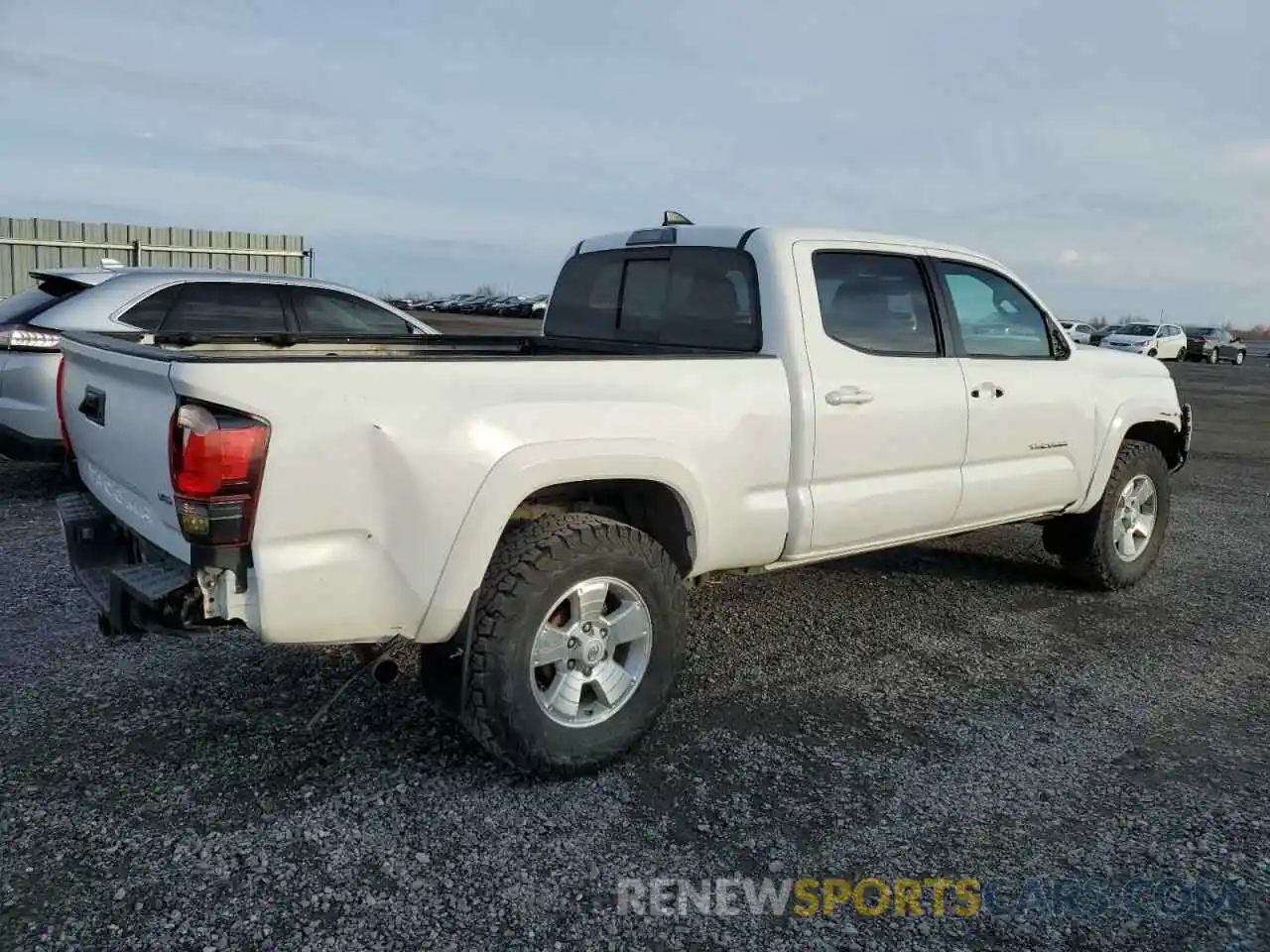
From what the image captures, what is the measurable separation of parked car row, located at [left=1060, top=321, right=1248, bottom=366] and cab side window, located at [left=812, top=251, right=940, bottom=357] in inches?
1369

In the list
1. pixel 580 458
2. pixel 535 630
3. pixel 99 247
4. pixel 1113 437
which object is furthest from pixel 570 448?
pixel 99 247

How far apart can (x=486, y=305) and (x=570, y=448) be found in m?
59.6

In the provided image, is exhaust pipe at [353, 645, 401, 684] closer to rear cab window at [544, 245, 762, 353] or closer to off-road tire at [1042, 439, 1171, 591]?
rear cab window at [544, 245, 762, 353]

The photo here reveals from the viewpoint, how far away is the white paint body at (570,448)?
282 centimetres

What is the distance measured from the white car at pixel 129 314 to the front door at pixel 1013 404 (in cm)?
401

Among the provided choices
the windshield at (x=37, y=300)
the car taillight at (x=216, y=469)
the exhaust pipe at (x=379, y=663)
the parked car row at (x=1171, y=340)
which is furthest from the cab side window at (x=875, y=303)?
the parked car row at (x=1171, y=340)

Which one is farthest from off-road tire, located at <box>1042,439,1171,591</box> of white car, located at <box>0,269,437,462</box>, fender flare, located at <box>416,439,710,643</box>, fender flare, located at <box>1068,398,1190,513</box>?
white car, located at <box>0,269,437,462</box>

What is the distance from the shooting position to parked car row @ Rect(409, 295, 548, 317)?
55.0 meters

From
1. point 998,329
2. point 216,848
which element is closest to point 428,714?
point 216,848

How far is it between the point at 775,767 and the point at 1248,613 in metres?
3.56

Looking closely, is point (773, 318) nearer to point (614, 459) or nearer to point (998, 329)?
point (614, 459)

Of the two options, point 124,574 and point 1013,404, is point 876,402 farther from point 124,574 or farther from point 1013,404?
point 124,574

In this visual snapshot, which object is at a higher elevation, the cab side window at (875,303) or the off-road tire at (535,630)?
the cab side window at (875,303)

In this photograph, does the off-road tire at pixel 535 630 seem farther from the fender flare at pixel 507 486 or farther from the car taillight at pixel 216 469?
the car taillight at pixel 216 469
